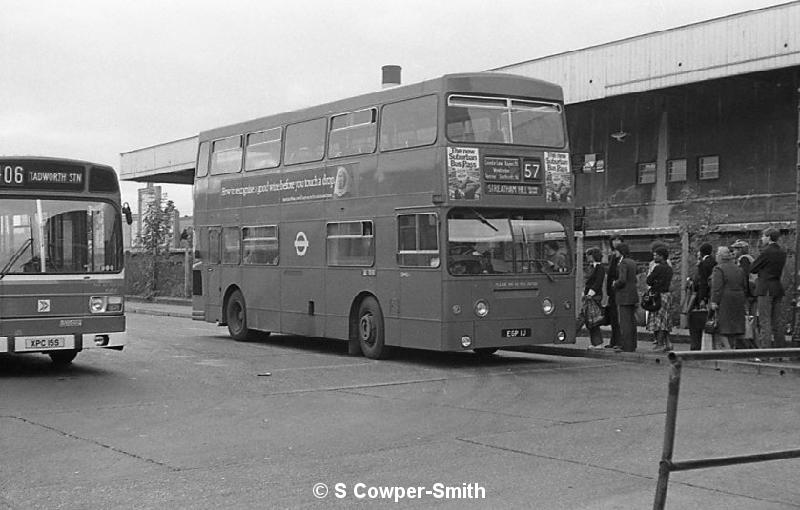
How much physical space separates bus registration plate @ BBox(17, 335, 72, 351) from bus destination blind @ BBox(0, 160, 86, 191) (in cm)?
199

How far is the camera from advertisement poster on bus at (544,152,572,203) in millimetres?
16109

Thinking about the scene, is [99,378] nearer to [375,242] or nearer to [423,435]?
[375,242]

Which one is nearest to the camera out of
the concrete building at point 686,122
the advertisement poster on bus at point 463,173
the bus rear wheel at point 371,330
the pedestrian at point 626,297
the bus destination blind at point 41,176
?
the bus destination blind at point 41,176

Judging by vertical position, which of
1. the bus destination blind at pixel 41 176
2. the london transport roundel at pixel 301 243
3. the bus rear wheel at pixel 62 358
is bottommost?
the bus rear wheel at pixel 62 358

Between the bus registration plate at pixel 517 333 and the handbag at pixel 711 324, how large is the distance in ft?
8.74

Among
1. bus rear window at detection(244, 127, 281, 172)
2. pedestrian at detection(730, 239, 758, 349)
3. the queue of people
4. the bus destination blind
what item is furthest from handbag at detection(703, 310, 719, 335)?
the bus destination blind

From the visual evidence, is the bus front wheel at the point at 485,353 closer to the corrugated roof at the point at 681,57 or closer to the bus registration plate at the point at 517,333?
the bus registration plate at the point at 517,333

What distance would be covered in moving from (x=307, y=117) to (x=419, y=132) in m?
3.66

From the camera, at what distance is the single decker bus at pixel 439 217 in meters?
15.5

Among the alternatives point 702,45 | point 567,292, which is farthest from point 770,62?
point 567,292

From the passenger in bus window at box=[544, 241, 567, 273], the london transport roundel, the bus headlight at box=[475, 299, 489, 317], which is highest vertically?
the london transport roundel

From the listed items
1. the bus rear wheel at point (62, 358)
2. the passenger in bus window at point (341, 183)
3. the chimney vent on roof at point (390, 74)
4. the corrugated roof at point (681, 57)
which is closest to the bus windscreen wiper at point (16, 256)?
the bus rear wheel at point (62, 358)

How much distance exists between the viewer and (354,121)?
1747 cm

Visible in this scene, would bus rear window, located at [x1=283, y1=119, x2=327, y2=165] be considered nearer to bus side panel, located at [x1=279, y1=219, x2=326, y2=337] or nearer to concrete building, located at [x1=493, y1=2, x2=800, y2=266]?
bus side panel, located at [x1=279, y1=219, x2=326, y2=337]
